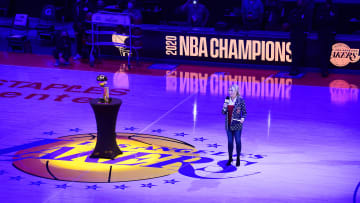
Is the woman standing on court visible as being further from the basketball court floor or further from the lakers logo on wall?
the lakers logo on wall

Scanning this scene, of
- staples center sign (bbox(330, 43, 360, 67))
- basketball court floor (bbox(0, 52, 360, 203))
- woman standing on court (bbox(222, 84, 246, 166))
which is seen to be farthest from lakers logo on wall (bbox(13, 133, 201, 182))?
staples center sign (bbox(330, 43, 360, 67))

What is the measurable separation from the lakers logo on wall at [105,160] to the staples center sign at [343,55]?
8533mm

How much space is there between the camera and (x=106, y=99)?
9.75m

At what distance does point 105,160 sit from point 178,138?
1.92 meters

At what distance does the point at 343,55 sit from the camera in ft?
59.3

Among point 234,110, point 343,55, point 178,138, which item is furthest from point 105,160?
point 343,55

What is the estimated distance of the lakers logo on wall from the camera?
9406 mm

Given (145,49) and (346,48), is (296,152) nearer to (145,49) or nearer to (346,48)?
(346,48)

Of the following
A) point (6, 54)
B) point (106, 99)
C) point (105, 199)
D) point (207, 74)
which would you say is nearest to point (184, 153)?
point (106, 99)

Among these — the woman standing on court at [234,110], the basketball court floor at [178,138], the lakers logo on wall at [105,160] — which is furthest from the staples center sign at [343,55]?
the woman standing on court at [234,110]

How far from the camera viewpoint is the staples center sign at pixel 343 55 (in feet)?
58.9

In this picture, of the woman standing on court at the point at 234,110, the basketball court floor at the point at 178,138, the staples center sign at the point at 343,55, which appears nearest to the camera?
the basketball court floor at the point at 178,138

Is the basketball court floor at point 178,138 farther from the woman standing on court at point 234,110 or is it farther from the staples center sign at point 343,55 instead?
the woman standing on court at point 234,110

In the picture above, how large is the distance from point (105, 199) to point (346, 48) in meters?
11.6
